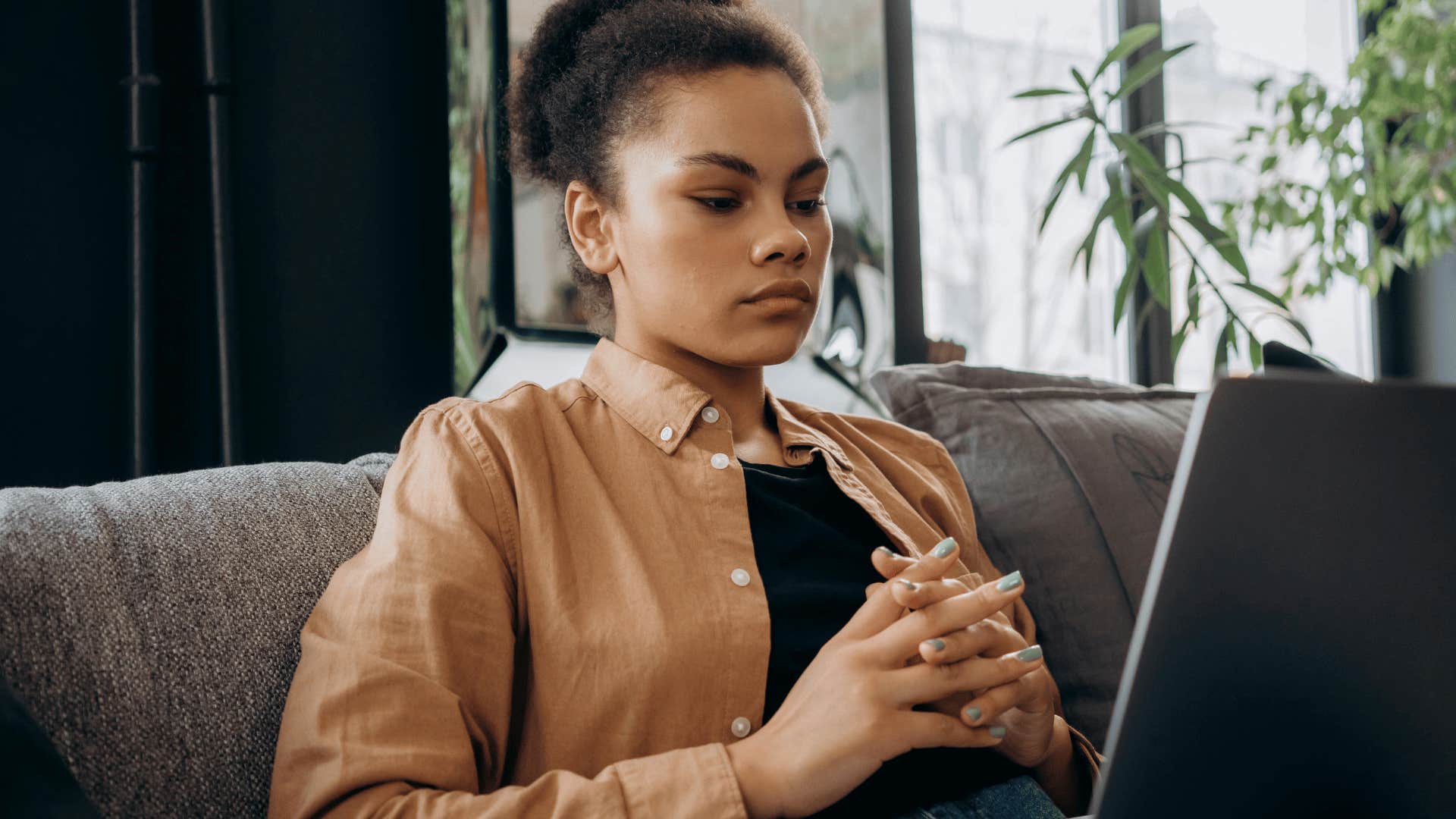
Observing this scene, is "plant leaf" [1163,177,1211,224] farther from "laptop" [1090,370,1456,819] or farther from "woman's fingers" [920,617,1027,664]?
"laptop" [1090,370,1456,819]

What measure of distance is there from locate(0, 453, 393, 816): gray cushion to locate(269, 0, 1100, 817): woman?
2.6 inches

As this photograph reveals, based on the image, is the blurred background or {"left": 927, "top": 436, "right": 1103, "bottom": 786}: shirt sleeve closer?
{"left": 927, "top": 436, "right": 1103, "bottom": 786}: shirt sleeve

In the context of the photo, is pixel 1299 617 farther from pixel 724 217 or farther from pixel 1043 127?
pixel 1043 127

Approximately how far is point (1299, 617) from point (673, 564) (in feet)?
1.66

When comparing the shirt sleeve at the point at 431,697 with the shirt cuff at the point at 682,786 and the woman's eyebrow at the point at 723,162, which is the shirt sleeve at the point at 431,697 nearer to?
the shirt cuff at the point at 682,786

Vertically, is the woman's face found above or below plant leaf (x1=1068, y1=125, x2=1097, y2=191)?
below

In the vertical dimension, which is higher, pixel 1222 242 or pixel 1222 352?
pixel 1222 242

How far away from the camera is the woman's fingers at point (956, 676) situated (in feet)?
2.50

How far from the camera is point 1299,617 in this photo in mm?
502

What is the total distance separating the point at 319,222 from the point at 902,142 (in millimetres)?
1233

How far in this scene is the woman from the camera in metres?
0.76

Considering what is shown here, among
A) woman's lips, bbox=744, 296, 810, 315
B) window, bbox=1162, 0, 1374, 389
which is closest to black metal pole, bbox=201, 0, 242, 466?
woman's lips, bbox=744, 296, 810, 315

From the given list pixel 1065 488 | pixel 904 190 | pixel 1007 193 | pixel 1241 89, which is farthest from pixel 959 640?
pixel 1241 89

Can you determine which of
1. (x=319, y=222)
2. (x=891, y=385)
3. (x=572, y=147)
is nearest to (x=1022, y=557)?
(x=891, y=385)
